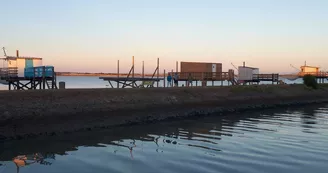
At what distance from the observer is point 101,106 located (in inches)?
836

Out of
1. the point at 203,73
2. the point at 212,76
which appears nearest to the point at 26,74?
the point at 203,73

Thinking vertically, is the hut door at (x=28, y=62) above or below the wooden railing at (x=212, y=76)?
above

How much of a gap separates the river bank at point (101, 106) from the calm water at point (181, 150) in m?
1.22

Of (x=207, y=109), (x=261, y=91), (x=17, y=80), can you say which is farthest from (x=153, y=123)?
(x=261, y=91)

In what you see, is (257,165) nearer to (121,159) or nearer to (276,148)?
(276,148)

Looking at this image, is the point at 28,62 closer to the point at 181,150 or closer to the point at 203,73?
the point at 203,73

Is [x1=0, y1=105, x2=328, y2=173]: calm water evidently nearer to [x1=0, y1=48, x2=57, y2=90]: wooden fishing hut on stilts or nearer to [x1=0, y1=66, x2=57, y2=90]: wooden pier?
[x1=0, y1=48, x2=57, y2=90]: wooden fishing hut on stilts

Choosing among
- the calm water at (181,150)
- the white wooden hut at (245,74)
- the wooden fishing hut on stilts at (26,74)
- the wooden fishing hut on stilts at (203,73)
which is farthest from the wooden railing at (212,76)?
the calm water at (181,150)

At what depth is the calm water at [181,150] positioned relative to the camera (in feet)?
35.9

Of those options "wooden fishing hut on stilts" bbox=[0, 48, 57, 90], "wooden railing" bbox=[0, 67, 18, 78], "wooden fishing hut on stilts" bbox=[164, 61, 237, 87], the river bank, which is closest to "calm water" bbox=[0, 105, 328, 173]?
the river bank

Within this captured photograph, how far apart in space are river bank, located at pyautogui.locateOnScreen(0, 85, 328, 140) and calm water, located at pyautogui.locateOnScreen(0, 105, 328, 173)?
1222 millimetres

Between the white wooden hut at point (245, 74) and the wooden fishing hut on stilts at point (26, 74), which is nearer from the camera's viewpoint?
the wooden fishing hut on stilts at point (26, 74)

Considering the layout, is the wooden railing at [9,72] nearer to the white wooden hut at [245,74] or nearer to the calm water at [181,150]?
the calm water at [181,150]

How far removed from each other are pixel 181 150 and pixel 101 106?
894cm
